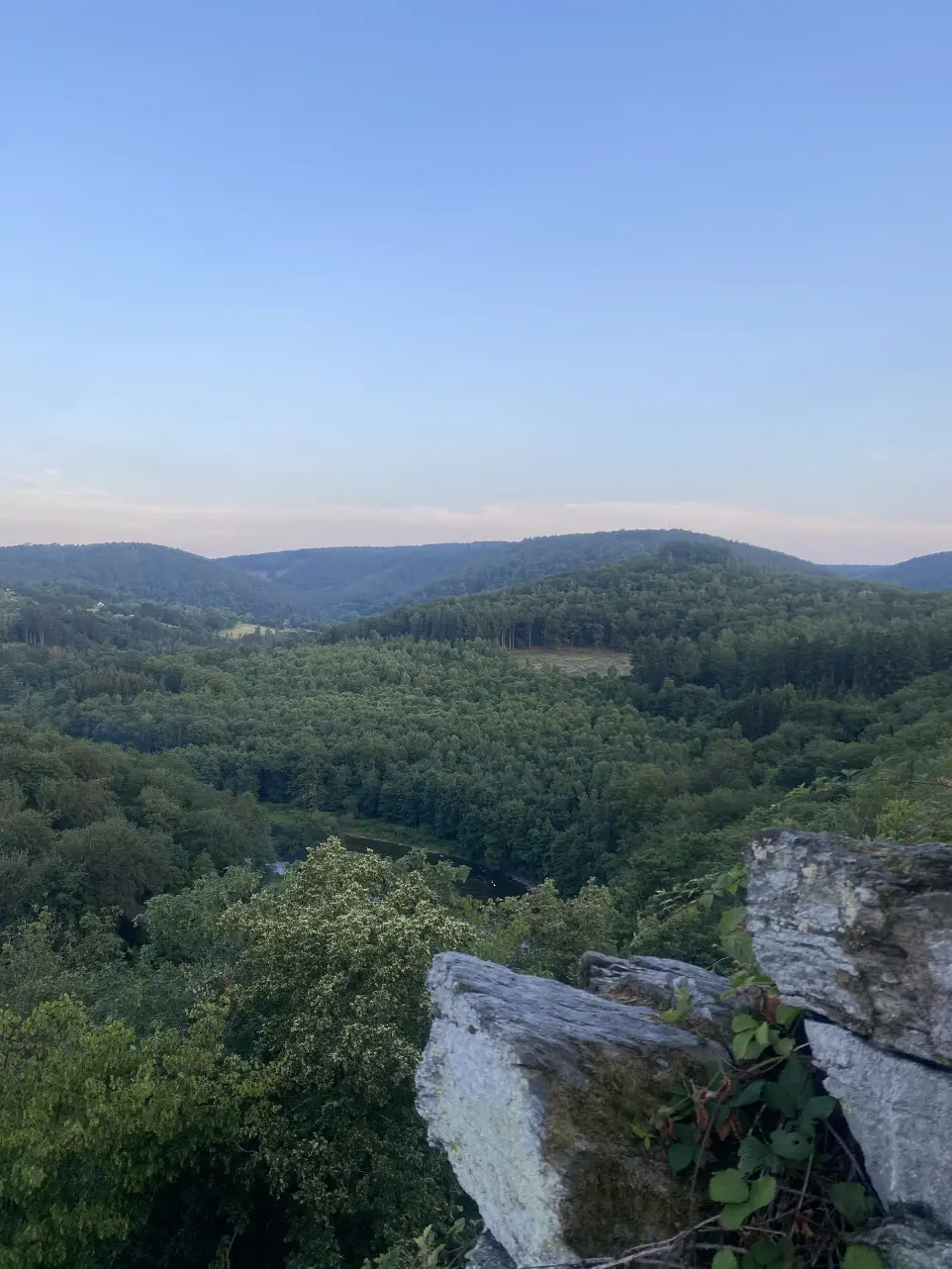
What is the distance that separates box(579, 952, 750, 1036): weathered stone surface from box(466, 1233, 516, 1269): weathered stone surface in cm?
211

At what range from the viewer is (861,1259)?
450 cm

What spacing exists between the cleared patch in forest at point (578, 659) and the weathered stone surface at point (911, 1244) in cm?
10107

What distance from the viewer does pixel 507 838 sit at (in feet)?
221

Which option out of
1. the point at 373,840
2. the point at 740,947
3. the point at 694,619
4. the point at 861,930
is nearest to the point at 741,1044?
the point at 740,947

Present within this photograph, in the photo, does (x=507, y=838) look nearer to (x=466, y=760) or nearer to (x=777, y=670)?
(x=466, y=760)

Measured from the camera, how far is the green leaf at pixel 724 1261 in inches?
180

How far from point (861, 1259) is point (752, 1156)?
2.36 ft

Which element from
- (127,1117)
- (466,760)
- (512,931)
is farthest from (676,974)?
(466,760)

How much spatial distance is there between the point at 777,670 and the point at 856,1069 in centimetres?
8634

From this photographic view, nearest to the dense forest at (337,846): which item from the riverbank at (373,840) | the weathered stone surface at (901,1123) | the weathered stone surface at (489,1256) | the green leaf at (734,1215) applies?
the riverbank at (373,840)

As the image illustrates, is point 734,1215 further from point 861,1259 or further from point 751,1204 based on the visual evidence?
point 861,1259

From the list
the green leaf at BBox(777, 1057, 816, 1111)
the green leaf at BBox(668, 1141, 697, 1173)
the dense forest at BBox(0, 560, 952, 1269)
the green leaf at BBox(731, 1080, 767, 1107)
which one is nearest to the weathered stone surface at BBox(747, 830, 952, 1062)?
the green leaf at BBox(777, 1057, 816, 1111)

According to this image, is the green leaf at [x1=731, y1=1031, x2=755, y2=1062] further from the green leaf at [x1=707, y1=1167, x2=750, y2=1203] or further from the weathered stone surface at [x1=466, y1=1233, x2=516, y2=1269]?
the weathered stone surface at [x1=466, y1=1233, x2=516, y2=1269]

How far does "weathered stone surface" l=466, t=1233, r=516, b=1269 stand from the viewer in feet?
19.0
